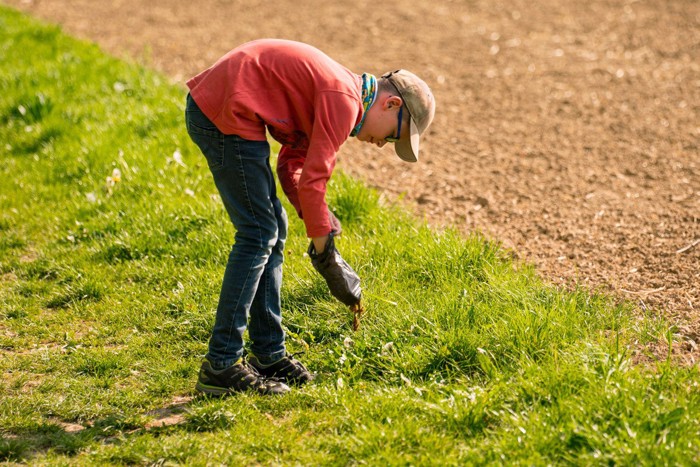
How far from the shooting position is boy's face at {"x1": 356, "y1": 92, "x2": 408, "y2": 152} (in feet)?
11.7

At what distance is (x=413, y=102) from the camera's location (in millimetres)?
3553

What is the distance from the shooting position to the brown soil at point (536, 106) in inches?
196

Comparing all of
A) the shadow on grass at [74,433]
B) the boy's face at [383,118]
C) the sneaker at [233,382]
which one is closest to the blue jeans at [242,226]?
the sneaker at [233,382]

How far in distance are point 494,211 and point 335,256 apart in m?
2.13

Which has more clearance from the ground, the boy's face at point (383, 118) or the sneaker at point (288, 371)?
the boy's face at point (383, 118)

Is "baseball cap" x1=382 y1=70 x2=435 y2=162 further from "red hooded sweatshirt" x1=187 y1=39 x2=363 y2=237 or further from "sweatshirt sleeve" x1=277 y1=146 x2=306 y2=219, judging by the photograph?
"sweatshirt sleeve" x1=277 y1=146 x2=306 y2=219

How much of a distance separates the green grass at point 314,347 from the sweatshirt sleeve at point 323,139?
2.88 ft

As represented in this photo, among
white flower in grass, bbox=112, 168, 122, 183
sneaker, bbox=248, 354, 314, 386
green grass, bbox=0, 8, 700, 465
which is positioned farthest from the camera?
white flower in grass, bbox=112, 168, 122, 183

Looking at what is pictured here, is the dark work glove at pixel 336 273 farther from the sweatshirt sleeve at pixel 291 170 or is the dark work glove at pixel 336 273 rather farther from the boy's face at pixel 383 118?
the boy's face at pixel 383 118

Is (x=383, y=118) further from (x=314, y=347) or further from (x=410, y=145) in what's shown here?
(x=314, y=347)

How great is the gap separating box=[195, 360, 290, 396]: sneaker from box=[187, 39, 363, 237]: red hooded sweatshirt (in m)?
0.73

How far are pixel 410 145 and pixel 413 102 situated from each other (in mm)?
190

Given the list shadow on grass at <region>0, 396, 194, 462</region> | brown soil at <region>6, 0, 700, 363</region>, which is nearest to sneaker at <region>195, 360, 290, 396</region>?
shadow on grass at <region>0, 396, 194, 462</region>

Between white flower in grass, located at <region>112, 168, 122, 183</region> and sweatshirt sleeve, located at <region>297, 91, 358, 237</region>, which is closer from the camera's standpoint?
sweatshirt sleeve, located at <region>297, 91, 358, 237</region>
